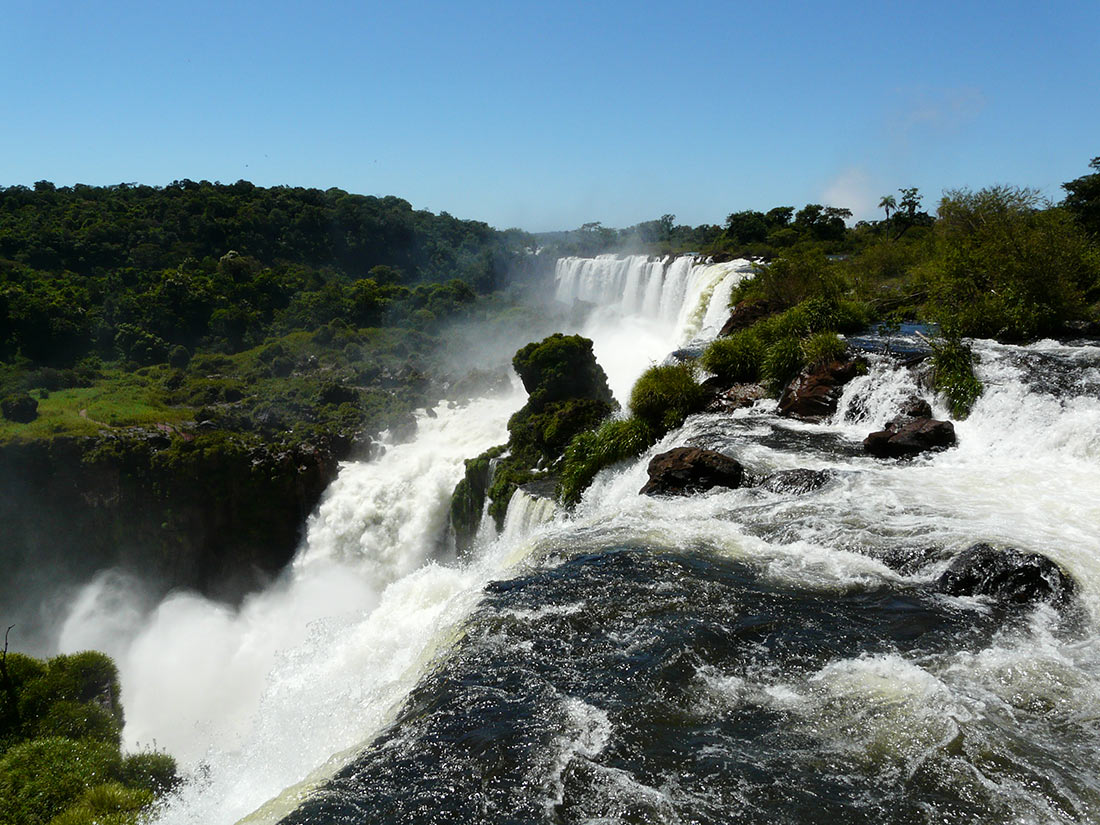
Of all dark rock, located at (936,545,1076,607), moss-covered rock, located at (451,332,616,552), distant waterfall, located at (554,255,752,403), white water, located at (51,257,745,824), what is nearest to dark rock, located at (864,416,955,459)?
dark rock, located at (936,545,1076,607)

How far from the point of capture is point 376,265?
63.0m

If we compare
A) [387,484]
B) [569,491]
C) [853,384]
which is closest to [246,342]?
[387,484]

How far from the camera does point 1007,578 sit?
7.53 meters

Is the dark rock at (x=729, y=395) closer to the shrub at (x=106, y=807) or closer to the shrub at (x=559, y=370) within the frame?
the shrub at (x=559, y=370)

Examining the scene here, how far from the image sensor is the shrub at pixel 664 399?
1581 centimetres

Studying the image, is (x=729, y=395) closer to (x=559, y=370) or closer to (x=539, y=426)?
(x=539, y=426)

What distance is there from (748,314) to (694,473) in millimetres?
12515

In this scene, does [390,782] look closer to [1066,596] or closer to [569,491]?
[1066,596]

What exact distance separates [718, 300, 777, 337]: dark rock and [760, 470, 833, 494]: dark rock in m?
11.7

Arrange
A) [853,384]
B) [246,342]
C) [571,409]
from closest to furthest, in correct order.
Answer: [853,384], [571,409], [246,342]

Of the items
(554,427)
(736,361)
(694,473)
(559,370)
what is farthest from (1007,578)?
(559,370)

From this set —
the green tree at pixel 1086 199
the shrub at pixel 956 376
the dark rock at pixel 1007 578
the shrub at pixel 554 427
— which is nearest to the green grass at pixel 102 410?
the shrub at pixel 554 427

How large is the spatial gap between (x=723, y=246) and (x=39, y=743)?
50760mm

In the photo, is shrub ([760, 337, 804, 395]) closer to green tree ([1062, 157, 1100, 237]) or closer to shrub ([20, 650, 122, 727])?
shrub ([20, 650, 122, 727])
